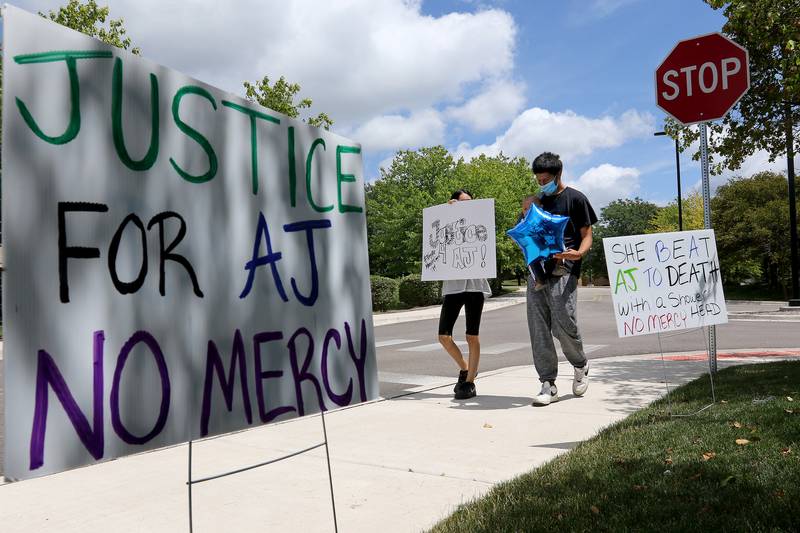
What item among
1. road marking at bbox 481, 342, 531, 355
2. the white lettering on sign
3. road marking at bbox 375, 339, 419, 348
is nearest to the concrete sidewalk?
the white lettering on sign

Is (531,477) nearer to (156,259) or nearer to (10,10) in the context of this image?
(156,259)

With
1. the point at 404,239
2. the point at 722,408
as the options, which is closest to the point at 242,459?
the point at 722,408

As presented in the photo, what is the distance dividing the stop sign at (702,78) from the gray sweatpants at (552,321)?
8.85 feet

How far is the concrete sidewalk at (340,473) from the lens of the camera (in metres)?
3.39

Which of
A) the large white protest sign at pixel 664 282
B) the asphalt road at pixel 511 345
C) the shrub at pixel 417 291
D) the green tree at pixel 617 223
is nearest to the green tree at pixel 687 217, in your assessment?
the green tree at pixel 617 223

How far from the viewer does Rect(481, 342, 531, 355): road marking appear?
12.1 meters

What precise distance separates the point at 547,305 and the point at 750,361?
14.5 ft

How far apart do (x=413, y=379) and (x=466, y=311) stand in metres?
2.31

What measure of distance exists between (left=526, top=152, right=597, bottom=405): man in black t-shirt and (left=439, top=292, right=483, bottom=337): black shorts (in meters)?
0.52

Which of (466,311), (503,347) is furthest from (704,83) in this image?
(503,347)

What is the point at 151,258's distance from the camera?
7.43 ft

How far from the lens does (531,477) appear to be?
374cm

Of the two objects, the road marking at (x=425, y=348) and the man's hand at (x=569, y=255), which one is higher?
the man's hand at (x=569, y=255)

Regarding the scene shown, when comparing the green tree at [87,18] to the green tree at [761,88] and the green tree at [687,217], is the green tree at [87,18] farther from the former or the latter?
the green tree at [687,217]
